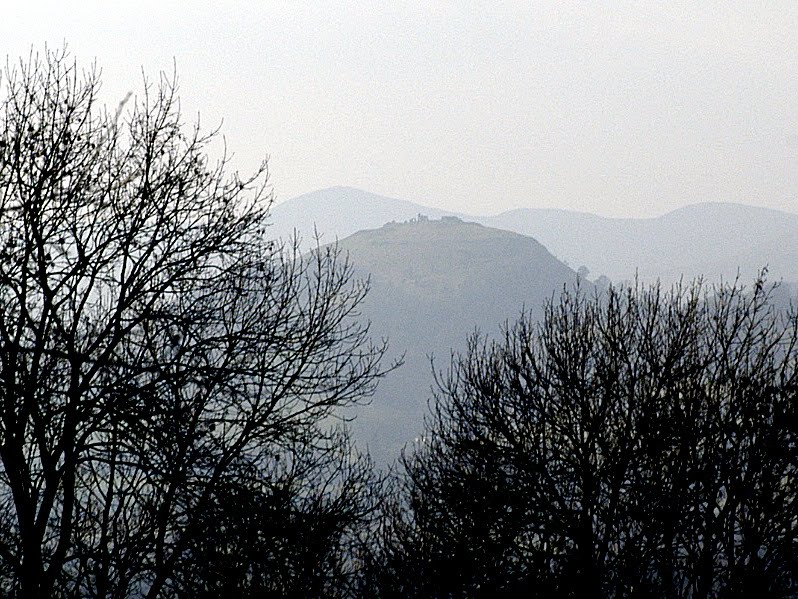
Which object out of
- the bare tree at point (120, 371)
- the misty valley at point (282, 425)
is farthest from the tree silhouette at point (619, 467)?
the bare tree at point (120, 371)

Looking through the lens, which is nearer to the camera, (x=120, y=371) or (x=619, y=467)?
(x=120, y=371)

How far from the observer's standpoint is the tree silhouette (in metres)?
17.4

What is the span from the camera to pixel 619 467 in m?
19.3

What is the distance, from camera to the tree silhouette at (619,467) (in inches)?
684

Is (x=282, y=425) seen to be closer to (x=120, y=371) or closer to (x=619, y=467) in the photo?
(x=120, y=371)

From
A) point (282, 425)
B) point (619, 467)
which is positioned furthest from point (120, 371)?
point (619, 467)

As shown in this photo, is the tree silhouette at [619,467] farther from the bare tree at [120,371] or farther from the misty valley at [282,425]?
the bare tree at [120,371]

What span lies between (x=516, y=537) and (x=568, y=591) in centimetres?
225

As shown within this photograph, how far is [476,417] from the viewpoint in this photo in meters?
22.5

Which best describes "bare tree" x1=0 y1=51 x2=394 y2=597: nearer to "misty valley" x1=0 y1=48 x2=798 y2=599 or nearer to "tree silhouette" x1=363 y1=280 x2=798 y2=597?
"misty valley" x1=0 y1=48 x2=798 y2=599

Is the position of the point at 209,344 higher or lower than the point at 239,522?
higher

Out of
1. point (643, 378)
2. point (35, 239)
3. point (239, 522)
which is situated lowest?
point (239, 522)

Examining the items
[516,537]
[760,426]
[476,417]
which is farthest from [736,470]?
[476,417]

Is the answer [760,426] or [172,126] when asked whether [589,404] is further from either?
[172,126]
